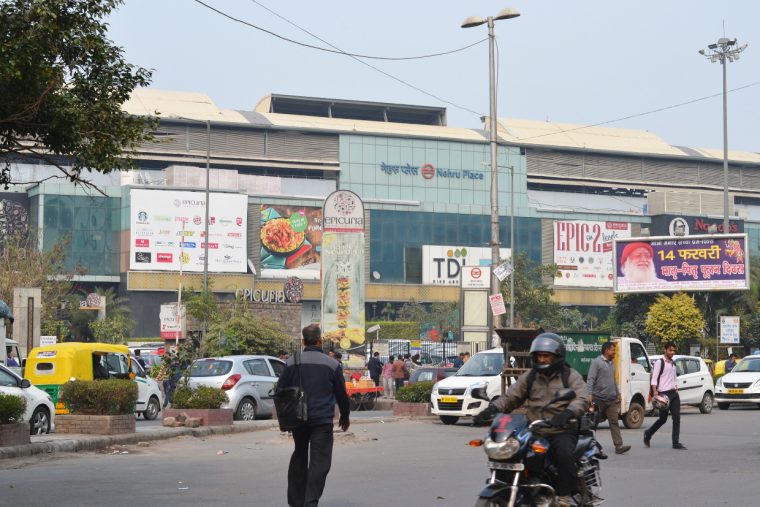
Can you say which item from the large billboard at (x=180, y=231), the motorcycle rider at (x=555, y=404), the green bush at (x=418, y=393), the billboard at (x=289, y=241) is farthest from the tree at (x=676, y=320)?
the billboard at (x=289, y=241)

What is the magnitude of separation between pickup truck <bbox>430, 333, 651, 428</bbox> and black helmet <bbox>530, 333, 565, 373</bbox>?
51.5ft

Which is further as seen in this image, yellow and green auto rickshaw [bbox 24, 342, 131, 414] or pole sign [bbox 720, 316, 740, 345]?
pole sign [bbox 720, 316, 740, 345]

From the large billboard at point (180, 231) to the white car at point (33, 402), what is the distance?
243ft

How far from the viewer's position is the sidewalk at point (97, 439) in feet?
57.1

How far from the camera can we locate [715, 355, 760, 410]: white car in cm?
3394

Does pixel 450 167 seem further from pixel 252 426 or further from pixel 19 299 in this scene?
pixel 252 426

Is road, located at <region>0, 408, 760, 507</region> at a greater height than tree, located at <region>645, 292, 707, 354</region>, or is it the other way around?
tree, located at <region>645, 292, 707, 354</region>

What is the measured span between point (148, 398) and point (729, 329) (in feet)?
76.2

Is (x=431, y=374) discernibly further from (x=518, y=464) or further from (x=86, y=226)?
(x=86, y=226)

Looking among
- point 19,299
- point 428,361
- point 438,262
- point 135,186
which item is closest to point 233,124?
point 135,186

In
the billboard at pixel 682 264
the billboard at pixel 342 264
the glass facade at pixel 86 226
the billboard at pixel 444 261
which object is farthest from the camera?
the billboard at pixel 444 261

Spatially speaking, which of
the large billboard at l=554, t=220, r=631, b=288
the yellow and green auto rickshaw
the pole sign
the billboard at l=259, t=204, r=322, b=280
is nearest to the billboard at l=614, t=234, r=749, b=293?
the pole sign

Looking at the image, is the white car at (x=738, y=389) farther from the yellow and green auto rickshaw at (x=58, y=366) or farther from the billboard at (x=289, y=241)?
the billboard at (x=289, y=241)

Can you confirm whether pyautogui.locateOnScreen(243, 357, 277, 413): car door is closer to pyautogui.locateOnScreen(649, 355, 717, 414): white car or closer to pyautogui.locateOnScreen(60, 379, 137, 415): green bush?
pyautogui.locateOnScreen(60, 379, 137, 415): green bush
